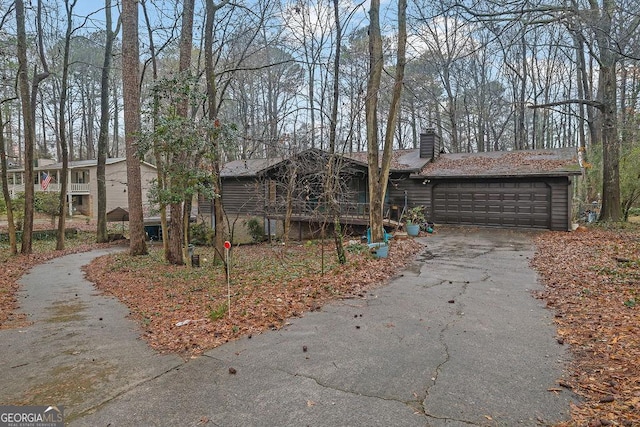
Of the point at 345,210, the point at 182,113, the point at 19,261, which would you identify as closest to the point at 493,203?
the point at 345,210

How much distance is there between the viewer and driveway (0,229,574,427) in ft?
9.48

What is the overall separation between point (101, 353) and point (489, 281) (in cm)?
688

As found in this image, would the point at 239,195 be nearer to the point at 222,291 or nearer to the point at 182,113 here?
the point at 182,113

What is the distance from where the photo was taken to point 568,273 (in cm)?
786

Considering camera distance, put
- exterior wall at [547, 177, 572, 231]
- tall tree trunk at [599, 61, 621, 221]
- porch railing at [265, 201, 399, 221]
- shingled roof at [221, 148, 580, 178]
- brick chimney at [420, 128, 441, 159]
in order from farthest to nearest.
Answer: brick chimney at [420, 128, 441, 159] → porch railing at [265, 201, 399, 221] → shingled roof at [221, 148, 580, 178] → exterior wall at [547, 177, 572, 231] → tall tree trunk at [599, 61, 621, 221]

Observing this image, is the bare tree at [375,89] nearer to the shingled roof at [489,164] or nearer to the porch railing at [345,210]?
the shingled roof at [489,164]

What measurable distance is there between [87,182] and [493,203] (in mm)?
31653

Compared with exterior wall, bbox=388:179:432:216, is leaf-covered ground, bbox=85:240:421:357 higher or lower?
lower

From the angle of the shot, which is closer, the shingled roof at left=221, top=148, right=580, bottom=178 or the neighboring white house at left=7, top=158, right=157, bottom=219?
the shingled roof at left=221, top=148, right=580, bottom=178
